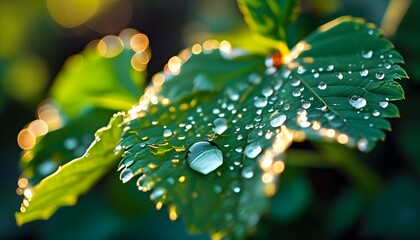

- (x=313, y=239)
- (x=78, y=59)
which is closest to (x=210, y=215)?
(x=313, y=239)

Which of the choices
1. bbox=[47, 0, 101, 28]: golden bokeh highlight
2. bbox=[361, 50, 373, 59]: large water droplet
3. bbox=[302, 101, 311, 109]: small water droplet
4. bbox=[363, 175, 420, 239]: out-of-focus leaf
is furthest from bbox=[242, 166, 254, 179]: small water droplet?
bbox=[47, 0, 101, 28]: golden bokeh highlight

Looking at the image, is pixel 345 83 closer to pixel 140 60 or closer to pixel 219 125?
pixel 219 125

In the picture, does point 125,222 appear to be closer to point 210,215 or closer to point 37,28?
point 210,215

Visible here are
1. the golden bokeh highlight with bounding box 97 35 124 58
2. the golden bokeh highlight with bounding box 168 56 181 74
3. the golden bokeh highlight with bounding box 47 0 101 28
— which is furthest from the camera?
the golden bokeh highlight with bounding box 47 0 101 28

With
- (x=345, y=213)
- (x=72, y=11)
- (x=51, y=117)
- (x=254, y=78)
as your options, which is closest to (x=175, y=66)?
(x=254, y=78)

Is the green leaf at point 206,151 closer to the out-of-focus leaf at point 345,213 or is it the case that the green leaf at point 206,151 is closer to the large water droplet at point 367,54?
the large water droplet at point 367,54

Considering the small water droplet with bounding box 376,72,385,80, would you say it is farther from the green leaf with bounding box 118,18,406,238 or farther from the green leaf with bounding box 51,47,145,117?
the green leaf with bounding box 51,47,145,117
